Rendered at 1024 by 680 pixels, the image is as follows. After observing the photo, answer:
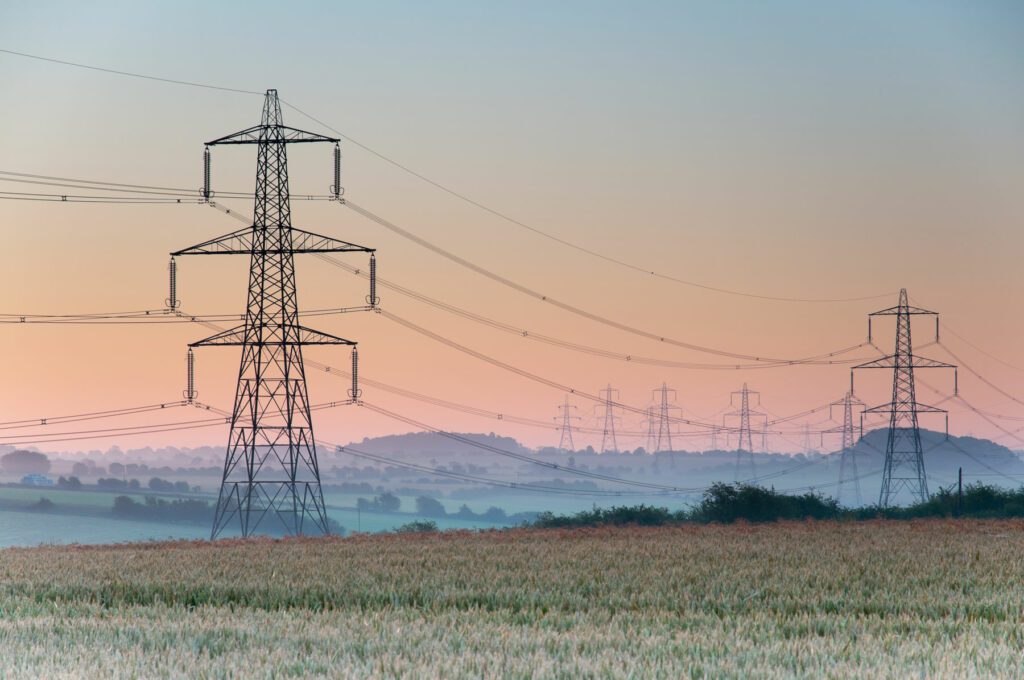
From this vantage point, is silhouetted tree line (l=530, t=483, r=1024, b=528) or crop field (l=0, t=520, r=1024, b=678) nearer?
crop field (l=0, t=520, r=1024, b=678)

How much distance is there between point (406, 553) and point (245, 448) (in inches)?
666

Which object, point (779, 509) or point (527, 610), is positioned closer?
point (527, 610)

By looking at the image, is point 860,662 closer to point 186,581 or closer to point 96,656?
point 96,656

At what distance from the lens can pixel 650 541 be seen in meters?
36.6

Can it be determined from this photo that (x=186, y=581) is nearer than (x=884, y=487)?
Yes

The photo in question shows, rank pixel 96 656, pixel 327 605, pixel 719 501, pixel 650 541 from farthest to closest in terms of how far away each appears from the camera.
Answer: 1. pixel 719 501
2. pixel 650 541
3. pixel 327 605
4. pixel 96 656

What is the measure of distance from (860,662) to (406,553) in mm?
19805

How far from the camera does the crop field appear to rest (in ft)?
48.0

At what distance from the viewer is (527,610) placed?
20.2m

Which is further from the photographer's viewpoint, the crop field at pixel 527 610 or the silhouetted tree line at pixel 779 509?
the silhouetted tree line at pixel 779 509

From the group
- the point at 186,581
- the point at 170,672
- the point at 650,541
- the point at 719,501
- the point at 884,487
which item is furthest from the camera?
the point at 884,487

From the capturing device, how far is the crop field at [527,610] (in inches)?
575

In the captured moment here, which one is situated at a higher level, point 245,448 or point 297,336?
point 297,336

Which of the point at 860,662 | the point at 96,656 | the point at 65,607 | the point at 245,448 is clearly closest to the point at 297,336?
the point at 245,448
